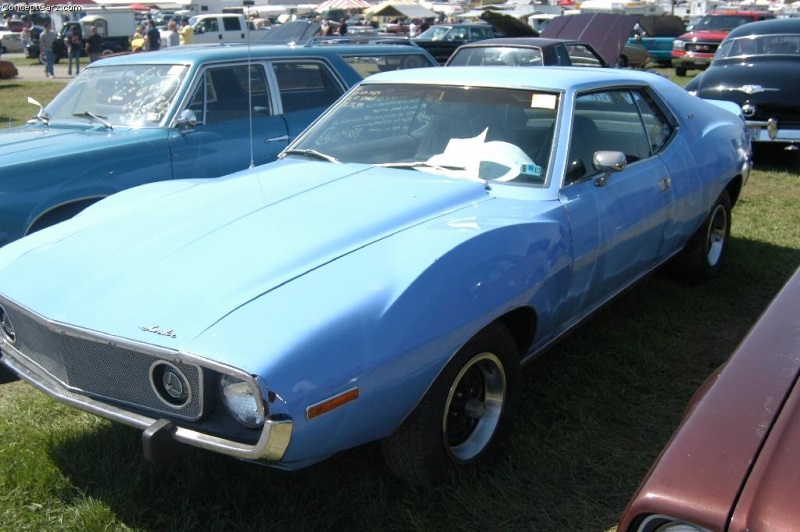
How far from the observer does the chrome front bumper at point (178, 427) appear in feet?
7.23

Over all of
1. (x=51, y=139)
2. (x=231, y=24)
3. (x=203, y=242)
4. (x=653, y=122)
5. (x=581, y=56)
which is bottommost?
(x=231, y=24)

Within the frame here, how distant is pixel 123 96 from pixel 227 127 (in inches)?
30.9

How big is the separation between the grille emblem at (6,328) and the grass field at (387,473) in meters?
0.49

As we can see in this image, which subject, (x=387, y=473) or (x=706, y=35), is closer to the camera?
(x=387, y=473)

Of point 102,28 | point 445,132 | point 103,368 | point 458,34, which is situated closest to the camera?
point 103,368

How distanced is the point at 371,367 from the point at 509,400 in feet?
2.86

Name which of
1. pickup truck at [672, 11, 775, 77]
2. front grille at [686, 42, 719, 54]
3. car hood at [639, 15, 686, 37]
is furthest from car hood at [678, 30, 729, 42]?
car hood at [639, 15, 686, 37]

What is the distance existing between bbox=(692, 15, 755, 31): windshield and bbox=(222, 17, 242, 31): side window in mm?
15181

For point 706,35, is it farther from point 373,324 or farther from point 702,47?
point 373,324

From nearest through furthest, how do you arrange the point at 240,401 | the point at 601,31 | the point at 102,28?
the point at 240,401 < the point at 601,31 < the point at 102,28

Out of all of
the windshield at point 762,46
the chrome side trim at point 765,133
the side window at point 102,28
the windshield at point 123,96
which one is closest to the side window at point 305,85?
the windshield at point 123,96

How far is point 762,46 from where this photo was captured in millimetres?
9438

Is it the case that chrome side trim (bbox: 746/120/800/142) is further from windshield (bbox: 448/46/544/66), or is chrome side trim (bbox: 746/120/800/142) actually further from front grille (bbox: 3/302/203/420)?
front grille (bbox: 3/302/203/420)

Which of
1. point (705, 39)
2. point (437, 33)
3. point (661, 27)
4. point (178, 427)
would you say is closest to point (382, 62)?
point (178, 427)
